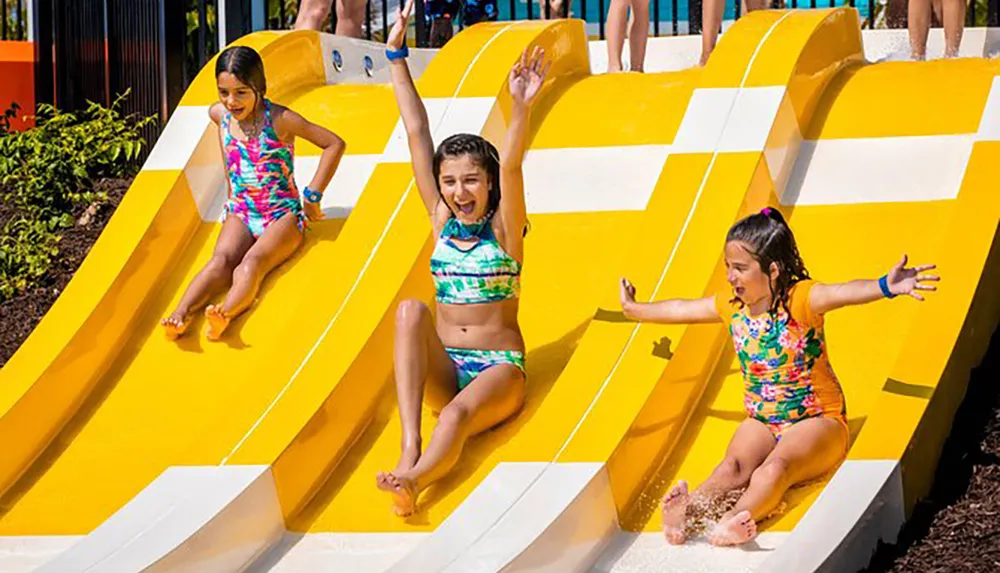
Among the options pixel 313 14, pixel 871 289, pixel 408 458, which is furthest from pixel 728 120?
pixel 313 14

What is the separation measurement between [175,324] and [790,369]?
9.24 feet

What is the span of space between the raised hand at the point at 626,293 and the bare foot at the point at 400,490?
3.23 ft

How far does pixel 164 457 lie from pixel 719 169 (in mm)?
2496

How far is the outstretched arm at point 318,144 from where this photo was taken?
292 inches

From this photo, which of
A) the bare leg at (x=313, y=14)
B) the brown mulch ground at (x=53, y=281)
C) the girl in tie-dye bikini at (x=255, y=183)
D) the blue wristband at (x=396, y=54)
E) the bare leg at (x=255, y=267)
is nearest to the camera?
the blue wristband at (x=396, y=54)

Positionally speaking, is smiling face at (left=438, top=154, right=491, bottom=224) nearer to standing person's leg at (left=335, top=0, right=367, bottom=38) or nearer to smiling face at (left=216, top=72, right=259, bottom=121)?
smiling face at (left=216, top=72, right=259, bottom=121)

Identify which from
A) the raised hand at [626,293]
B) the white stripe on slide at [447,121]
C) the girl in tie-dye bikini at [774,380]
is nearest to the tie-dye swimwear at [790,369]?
the girl in tie-dye bikini at [774,380]

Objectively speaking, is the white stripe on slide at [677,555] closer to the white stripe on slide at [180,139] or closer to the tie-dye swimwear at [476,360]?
the tie-dye swimwear at [476,360]

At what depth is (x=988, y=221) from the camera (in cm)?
Result: 611

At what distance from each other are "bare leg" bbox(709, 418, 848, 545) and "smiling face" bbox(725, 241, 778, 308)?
45 centimetres

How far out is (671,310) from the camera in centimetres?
581

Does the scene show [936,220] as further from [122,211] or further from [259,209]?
[122,211]

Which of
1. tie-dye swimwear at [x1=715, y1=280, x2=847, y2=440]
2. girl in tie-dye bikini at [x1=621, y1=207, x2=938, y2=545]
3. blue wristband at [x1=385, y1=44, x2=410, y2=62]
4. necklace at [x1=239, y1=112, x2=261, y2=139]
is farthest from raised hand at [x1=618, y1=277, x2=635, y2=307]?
necklace at [x1=239, y1=112, x2=261, y2=139]

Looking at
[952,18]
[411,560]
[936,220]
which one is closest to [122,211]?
[411,560]
